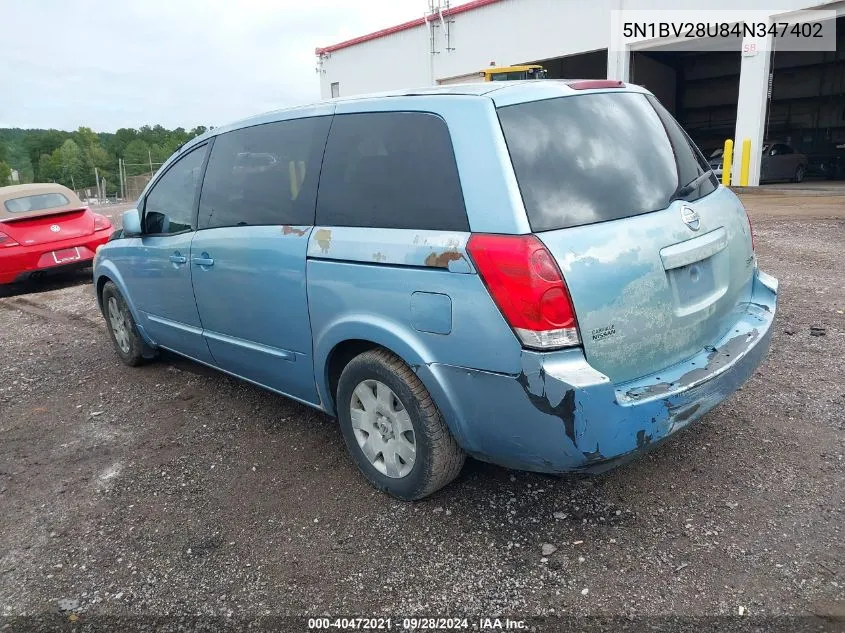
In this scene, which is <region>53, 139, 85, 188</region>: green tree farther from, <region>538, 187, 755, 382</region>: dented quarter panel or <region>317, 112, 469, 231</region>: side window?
<region>538, 187, 755, 382</region>: dented quarter panel

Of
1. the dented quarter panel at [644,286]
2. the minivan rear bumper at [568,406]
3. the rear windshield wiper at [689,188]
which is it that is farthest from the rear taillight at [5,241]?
the rear windshield wiper at [689,188]

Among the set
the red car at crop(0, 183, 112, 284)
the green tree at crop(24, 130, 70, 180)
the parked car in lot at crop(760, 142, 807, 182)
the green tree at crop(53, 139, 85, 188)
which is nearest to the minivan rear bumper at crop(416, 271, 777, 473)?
the red car at crop(0, 183, 112, 284)

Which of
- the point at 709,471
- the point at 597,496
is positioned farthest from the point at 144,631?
the point at 709,471

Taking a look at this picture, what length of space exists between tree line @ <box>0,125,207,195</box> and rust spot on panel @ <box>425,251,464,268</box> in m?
80.4

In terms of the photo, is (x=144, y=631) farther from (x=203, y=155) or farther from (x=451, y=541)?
(x=203, y=155)

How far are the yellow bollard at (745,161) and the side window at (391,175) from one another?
16557 mm

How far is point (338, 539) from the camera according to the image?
9.45ft

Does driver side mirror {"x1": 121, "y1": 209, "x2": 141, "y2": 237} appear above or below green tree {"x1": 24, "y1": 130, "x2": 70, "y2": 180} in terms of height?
below

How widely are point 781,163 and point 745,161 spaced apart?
6243mm

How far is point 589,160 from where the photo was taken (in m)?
2.72

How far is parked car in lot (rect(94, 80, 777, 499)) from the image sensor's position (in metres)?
2.44

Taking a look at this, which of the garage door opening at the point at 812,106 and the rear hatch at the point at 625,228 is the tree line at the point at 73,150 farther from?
the rear hatch at the point at 625,228

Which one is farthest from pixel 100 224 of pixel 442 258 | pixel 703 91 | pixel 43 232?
pixel 703 91

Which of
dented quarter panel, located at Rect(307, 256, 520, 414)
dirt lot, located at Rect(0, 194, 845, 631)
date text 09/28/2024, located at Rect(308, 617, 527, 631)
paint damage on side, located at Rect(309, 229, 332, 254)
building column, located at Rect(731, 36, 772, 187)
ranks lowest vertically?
date text 09/28/2024, located at Rect(308, 617, 527, 631)
